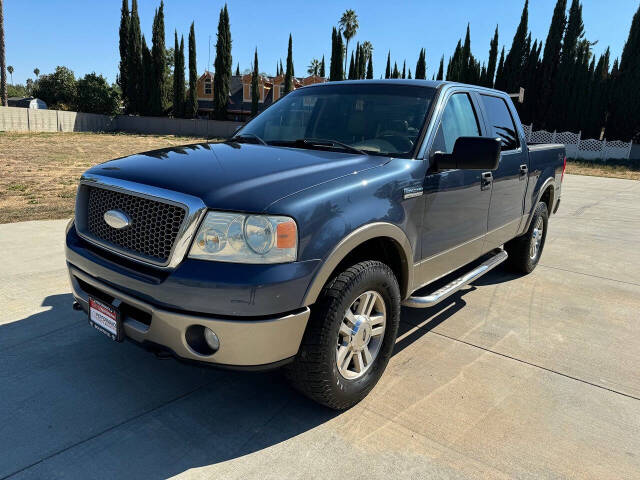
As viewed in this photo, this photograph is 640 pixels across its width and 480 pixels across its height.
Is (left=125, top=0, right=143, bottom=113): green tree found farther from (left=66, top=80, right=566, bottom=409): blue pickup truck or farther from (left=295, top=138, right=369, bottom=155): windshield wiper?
(left=295, top=138, right=369, bottom=155): windshield wiper

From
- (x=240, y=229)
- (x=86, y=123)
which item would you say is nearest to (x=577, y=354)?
(x=240, y=229)

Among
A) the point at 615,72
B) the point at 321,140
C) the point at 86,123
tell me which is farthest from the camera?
the point at 86,123

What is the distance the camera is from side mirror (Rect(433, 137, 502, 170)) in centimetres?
290

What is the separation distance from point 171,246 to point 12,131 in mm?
41095

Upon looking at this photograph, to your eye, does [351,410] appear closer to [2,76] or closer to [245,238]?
[245,238]

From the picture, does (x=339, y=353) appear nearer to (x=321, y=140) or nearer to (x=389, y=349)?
(x=389, y=349)

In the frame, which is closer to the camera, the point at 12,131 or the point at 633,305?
the point at 633,305

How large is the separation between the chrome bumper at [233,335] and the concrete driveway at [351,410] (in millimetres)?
515

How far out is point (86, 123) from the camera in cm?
4534

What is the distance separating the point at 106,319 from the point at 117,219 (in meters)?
0.54

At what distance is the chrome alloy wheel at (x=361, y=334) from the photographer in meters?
2.64

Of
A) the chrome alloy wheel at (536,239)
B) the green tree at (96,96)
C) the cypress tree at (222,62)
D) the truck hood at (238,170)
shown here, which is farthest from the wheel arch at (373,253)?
the green tree at (96,96)

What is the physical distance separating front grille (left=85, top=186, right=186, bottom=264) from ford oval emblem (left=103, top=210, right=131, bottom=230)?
0.9 inches

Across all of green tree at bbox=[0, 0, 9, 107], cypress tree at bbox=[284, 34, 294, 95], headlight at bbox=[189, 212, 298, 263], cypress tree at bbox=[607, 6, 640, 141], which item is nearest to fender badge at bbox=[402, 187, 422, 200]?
headlight at bbox=[189, 212, 298, 263]
